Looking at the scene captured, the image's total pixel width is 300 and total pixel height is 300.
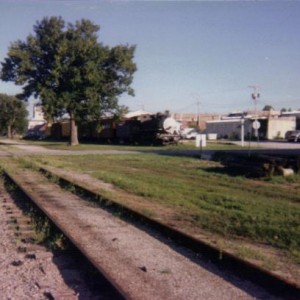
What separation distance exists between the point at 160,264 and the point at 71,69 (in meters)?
46.9

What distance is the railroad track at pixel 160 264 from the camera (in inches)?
217

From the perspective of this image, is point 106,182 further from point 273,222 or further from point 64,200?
point 273,222

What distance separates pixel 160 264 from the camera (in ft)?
21.9

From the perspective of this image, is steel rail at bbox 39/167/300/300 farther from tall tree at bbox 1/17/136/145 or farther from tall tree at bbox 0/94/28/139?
tall tree at bbox 0/94/28/139

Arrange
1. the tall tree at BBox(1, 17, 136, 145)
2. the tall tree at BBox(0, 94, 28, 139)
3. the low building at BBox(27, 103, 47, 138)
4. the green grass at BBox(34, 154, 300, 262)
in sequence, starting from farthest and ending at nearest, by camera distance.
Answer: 1. the tall tree at BBox(0, 94, 28, 139)
2. the low building at BBox(27, 103, 47, 138)
3. the tall tree at BBox(1, 17, 136, 145)
4. the green grass at BBox(34, 154, 300, 262)

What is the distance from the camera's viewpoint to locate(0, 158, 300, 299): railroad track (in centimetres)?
550

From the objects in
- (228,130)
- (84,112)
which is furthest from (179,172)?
(228,130)

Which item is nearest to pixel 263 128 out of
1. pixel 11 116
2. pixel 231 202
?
pixel 11 116

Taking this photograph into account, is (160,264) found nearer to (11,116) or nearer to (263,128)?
(263,128)

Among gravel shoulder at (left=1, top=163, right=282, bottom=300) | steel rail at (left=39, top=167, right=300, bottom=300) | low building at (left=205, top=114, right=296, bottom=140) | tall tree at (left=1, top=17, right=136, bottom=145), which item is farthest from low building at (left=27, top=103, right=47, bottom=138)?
steel rail at (left=39, top=167, right=300, bottom=300)

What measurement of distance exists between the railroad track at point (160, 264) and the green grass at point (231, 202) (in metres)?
1.14

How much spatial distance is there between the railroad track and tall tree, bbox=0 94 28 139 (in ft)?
325

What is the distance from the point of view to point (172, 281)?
5898mm

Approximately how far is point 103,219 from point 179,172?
11.1 m
